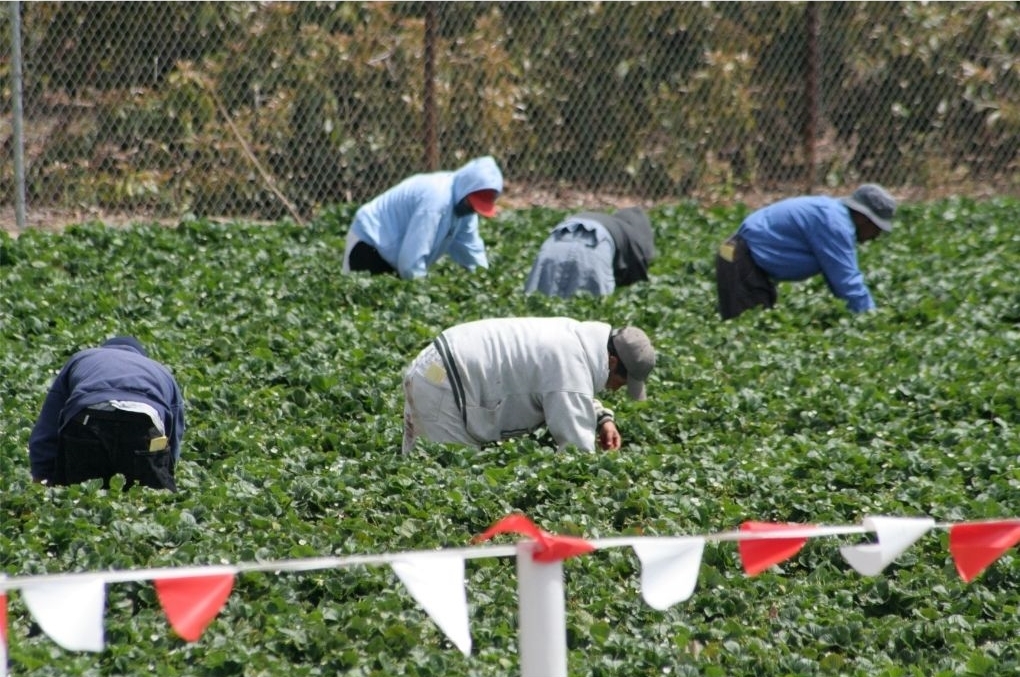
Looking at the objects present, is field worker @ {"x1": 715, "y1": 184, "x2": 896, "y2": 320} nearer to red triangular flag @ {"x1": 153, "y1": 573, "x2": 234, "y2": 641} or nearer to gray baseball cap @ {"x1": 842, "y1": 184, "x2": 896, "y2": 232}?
gray baseball cap @ {"x1": 842, "y1": 184, "x2": 896, "y2": 232}

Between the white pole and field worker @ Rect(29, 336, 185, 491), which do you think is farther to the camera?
field worker @ Rect(29, 336, 185, 491)

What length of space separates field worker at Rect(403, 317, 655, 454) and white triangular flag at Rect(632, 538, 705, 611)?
8.68 ft

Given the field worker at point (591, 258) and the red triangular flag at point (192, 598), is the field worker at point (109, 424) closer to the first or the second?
the red triangular flag at point (192, 598)

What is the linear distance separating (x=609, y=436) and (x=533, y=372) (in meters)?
0.55

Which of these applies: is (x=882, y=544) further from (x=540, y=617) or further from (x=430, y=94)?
(x=430, y=94)

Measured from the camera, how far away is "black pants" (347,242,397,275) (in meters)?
10.2

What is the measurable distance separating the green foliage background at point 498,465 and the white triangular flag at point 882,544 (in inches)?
32.7

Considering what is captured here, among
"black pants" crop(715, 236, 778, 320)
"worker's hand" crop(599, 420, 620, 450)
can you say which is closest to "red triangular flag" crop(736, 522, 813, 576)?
"worker's hand" crop(599, 420, 620, 450)

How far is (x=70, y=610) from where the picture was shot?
3.28m

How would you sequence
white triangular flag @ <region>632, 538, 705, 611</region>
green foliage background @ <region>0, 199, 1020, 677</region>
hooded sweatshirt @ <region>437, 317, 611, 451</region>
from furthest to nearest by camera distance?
hooded sweatshirt @ <region>437, 317, 611, 451</region>, green foliage background @ <region>0, 199, 1020, 677</region>, white triangular flag @ <region>632, 538, 705, 611</region>

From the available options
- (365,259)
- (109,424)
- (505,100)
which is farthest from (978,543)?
(505,100)

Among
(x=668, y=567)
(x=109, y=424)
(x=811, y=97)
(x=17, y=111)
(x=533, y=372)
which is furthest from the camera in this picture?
(x=811, y=97)

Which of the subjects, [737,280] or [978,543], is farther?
[737,280]

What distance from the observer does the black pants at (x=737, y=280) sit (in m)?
9.66
